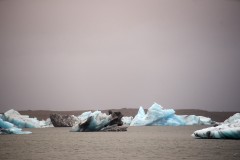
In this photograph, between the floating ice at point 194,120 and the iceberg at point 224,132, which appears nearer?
the iceberg at point 224,132

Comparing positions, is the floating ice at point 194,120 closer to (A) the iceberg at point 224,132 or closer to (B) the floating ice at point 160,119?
(B) the floating ice at point 160,119

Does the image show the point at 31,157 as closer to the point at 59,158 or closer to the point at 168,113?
the point at 59,158

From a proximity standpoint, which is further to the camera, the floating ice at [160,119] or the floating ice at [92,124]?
the floating ice at [160,119]

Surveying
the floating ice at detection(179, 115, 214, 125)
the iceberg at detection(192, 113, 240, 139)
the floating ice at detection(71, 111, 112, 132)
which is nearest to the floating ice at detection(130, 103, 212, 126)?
the floating ice at detection(179, 115, 214, 125)

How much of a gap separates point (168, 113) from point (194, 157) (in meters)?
10.3

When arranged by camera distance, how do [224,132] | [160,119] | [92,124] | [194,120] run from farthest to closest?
[194,120] < [160,119] < [92,124] < [224,132]

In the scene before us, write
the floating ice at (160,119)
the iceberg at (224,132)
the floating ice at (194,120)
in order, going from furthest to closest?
the floating ice at (194,120)
the floating ice at (160,119)
the iceberg at (224,132)

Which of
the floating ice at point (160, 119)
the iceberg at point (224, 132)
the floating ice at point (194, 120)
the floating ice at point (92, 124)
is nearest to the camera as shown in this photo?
the iceberg at point (224, 132)

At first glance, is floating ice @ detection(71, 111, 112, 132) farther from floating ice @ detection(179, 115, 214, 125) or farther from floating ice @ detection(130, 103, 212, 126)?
floating ice @ detection(179, 115, 214, 125)

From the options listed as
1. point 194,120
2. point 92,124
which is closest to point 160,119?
point 194,120

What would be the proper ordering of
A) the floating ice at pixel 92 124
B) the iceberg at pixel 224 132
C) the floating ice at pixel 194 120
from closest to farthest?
the iceberg at pixel 224 132
the floating ice at pixel 92 124
the floating ice at pixel 194 120

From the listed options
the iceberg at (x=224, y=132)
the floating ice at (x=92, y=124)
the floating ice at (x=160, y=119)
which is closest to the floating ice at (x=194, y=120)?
the floating ice at (x=160, y=119)

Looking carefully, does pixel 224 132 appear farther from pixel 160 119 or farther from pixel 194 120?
pixel 194 120

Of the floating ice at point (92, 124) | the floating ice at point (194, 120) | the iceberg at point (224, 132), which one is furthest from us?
the floating ice at point (194, 120)
